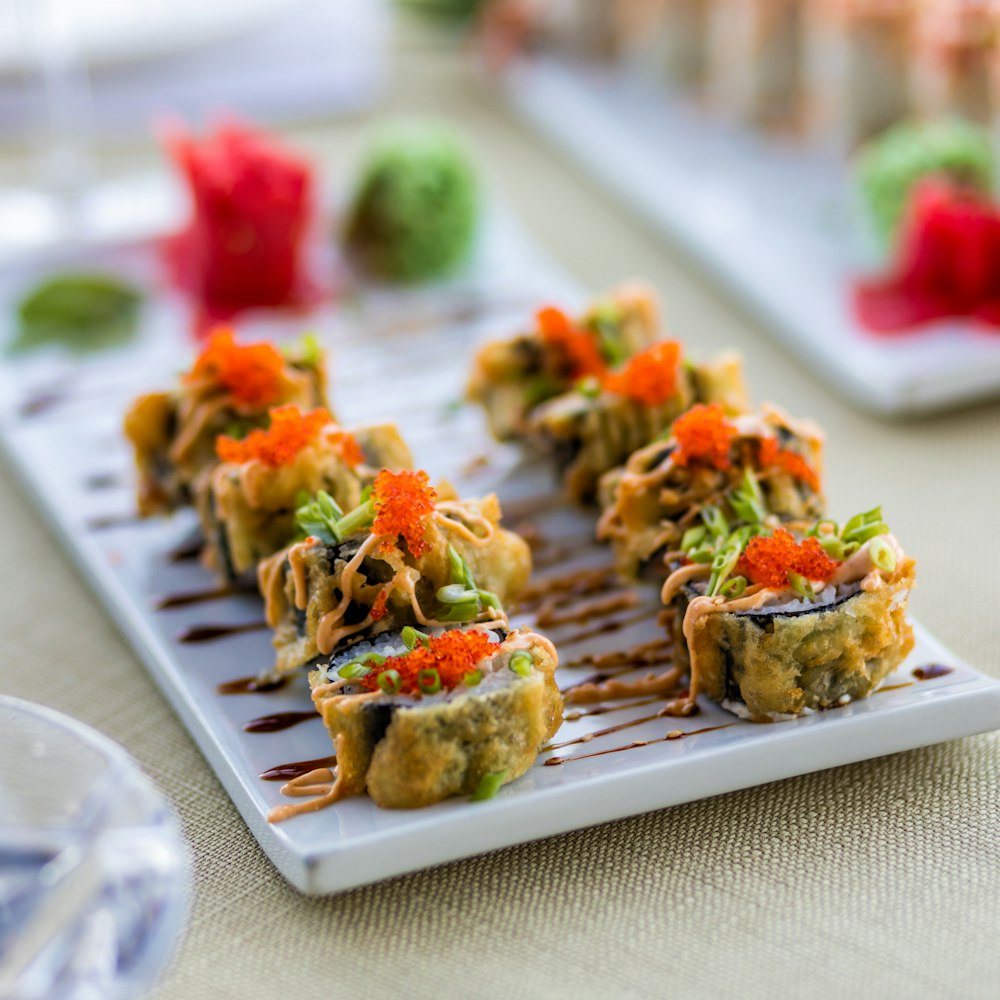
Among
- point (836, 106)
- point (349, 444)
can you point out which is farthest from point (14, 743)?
point (836, 106)

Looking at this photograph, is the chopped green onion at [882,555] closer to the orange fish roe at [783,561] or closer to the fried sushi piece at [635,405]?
the orange fish roe at [783,561]

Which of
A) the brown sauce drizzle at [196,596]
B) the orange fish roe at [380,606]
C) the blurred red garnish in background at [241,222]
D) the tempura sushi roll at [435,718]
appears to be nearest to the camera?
the tempura sushi roll at [435,718]

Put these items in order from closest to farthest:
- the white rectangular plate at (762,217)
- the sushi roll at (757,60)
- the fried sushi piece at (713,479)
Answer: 1. the fried sushi piece at (713,479)
2. the white rectangular plate at (762,217)
3. the sushi roll at (757,60)

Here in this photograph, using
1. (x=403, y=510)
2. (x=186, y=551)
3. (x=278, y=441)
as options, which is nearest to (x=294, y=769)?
(x=403, y=510)

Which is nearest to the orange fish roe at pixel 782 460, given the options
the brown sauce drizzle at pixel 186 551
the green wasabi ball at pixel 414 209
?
the brown sauce drizzle at pixel 186 551

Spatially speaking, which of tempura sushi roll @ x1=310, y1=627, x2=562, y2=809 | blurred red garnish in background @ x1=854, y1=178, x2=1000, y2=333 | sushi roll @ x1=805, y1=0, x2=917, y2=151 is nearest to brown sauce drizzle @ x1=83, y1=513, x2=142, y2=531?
tempura sushi roll @ x1=310, y1=627, x2=562, y2=809

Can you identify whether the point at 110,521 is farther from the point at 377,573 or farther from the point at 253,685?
the point at 377,573

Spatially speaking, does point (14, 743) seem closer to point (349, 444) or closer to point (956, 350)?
point (349, 444)

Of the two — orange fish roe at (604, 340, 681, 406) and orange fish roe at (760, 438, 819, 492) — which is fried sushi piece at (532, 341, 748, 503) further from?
orange fish roe at (760, 438, 819, 492)
